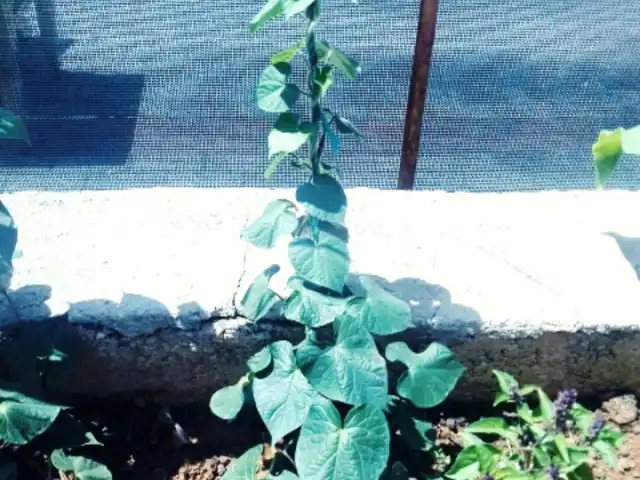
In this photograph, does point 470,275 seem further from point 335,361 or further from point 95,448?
point 95,448

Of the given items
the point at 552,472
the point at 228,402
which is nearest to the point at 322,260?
the point at 228,402

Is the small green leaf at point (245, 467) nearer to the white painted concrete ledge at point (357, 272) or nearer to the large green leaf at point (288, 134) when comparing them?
the white painted concrete ledge at point (357, 272)


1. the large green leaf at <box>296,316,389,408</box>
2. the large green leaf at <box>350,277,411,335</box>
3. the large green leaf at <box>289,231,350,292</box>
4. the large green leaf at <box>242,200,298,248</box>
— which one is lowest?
the large green leaf at <box>296,316,389,408</box>

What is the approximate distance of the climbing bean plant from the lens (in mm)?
1071

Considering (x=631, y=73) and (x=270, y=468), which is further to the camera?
(x=631, y=73)

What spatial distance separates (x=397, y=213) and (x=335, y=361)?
48 centimetres

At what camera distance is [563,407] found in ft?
3.55

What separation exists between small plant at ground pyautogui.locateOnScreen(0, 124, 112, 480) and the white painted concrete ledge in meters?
0.07

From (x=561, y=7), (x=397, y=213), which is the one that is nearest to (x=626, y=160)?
(x=561, y=7)

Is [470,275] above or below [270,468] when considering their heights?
above

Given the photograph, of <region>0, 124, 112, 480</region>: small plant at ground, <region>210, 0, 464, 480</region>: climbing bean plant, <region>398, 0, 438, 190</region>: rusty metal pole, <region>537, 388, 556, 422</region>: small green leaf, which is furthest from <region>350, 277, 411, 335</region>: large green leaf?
<region>398, 0, 438, 190</region>: rusty metal pole

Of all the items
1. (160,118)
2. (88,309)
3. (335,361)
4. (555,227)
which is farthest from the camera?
(160,118)

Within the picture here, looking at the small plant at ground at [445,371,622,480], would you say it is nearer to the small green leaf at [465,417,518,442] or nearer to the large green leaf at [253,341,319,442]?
the small green leaf at [465,417,518,442]

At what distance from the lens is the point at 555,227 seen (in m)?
1.48
